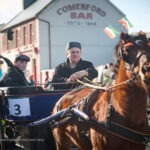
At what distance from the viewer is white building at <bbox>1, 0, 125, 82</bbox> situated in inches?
1293

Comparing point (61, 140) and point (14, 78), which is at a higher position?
point (14, 78)

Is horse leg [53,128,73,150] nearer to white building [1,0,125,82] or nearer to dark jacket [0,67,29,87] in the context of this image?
dark jacket [0,67,29,87]

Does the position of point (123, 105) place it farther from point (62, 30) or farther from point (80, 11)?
point (80, 11)

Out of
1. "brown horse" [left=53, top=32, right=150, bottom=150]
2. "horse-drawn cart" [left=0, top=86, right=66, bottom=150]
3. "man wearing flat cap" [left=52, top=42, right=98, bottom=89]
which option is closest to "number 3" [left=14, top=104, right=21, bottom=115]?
"horse-drawn cart" [left=0, top=86, right=66, bottom=150]

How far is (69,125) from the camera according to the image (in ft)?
15.6

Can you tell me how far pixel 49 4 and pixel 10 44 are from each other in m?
9.46

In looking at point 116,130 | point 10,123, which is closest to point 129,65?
point 116,130

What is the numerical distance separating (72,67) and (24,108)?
1.04m

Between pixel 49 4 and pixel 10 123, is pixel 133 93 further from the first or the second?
pixel 49 4

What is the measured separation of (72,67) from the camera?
232 inches

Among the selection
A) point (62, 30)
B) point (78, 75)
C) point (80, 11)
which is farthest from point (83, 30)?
point (78, 75)

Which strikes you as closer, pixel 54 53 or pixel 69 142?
pixel 69 142

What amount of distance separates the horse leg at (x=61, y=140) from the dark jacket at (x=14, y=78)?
124cm

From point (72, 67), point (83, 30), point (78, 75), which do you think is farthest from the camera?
point (83, 30)
